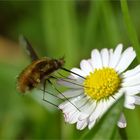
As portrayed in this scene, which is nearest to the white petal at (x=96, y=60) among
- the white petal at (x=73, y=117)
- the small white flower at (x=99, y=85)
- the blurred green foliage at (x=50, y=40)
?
the small white flower at (x=99, y=85)

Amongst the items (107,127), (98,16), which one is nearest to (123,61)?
(107,127)

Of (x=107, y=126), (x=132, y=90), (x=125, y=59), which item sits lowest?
(x=107, y=126)

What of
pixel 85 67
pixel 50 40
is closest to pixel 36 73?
pixel 85 67

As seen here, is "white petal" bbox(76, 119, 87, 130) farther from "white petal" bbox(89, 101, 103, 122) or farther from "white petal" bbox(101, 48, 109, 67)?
"white petal" bbox(101, 48, 109, 67)

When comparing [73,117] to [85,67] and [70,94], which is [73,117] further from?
[85,67]

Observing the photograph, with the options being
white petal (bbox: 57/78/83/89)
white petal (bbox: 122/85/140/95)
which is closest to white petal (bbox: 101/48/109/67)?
white petal (bbox: 57/78/83/89)

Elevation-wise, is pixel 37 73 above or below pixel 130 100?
above

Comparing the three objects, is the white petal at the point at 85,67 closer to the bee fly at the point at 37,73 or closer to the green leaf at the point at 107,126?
the bee fly at the point at 37,73
